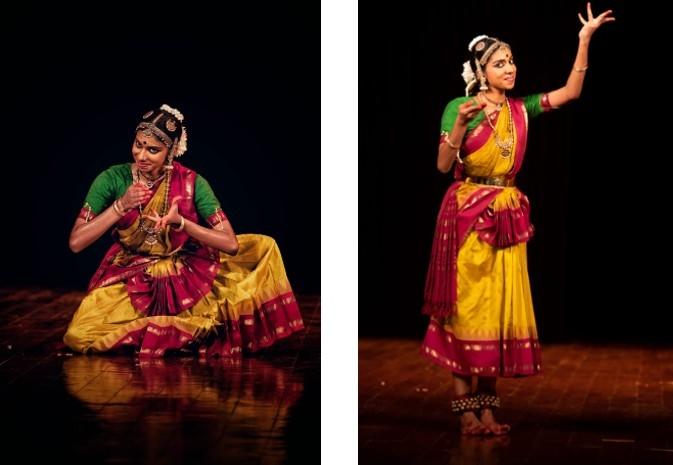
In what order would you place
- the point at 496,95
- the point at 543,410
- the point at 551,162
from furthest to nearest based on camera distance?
the point at 551,162 < the point at 543,410 < the point at 496,95

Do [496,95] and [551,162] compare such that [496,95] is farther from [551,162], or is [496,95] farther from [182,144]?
[551,162]

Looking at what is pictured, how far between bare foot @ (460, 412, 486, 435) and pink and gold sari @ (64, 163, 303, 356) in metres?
1.15

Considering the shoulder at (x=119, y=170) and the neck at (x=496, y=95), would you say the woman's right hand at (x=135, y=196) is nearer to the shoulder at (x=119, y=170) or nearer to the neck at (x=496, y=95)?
the shoulder at (x=119, y=170)

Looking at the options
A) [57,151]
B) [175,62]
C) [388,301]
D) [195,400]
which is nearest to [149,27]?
[175,62]

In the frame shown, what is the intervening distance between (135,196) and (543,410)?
6.23ft

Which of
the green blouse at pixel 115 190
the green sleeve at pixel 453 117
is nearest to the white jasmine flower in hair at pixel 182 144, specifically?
the green blouse at pixel 115 190

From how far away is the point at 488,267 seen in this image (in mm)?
5492

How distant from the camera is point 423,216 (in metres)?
7.57

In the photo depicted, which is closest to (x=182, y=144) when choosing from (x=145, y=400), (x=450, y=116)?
(x=145, y=400)

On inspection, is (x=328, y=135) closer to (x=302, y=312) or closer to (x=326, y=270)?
(x=326, y=270)

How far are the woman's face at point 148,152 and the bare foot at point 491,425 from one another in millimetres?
1785

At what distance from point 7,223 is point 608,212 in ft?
10.5

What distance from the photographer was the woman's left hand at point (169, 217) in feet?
20.6

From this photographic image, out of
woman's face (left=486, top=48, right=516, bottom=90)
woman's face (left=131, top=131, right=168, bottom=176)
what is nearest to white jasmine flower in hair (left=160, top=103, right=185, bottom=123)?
woman's face (left=131, top=131, right=168, bottom=176)
